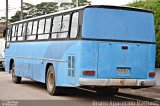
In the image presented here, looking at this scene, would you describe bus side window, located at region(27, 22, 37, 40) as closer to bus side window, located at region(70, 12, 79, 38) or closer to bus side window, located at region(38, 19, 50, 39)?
bus side window, located at region(38, 19, 50, 39)

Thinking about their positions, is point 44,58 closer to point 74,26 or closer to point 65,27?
point 65,27

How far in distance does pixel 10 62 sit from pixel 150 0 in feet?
29.3

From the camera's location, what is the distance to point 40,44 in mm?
16391

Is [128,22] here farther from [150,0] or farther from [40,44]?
[150,0]

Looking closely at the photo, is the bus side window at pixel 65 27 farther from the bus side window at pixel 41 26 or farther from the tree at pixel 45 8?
the tree at pixel 45 8

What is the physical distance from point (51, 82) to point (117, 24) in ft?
11.1

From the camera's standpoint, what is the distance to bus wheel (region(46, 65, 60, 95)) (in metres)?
14.6

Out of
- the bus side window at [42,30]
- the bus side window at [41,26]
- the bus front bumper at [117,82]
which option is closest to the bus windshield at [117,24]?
the bus front bumper at [117,82]

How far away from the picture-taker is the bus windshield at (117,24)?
12.9 metres

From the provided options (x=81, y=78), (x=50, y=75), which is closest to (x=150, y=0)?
(x=50, y=75)

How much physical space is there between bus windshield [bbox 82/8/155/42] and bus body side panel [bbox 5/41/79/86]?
0.67 m

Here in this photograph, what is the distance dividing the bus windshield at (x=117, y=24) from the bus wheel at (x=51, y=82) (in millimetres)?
2632

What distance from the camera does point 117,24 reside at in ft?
43.2

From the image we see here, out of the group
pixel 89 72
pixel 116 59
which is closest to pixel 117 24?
pixel 116 59
